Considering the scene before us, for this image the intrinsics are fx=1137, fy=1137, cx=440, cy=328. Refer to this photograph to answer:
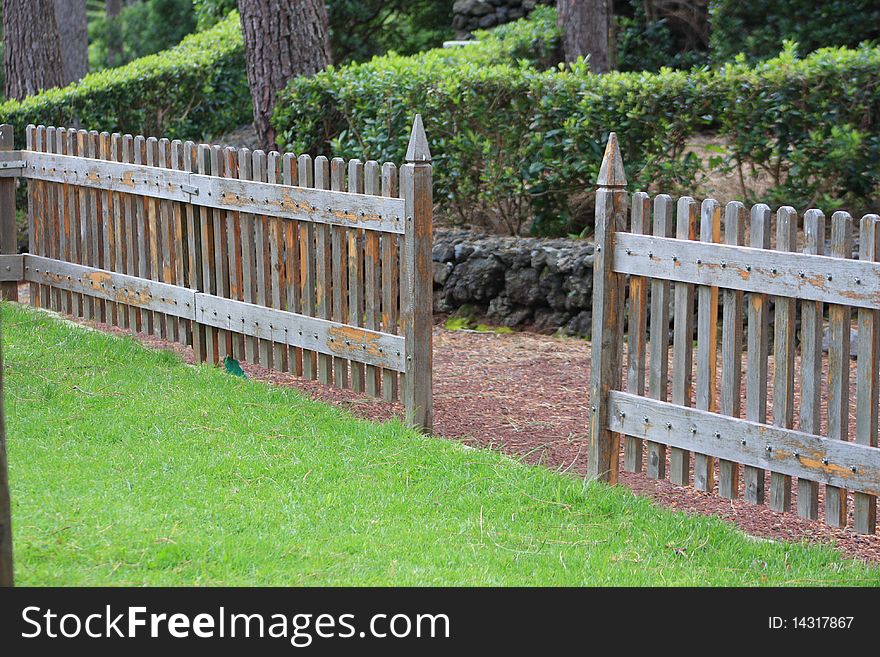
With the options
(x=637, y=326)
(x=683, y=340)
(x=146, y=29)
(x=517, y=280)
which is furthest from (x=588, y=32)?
(x=146, y=29)

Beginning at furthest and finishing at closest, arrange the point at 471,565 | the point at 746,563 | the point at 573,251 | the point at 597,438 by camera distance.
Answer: the point at 573,251
the point at 597,438
the point at 746,563
the point at 471,565

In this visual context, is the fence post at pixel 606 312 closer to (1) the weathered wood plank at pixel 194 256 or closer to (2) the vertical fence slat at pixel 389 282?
(2) the vertical fence slat at pixel 389 282

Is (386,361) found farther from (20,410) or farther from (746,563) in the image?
(746,563)

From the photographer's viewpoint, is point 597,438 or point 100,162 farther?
point 100,162

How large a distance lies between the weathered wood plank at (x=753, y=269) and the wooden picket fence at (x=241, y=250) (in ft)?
4.34

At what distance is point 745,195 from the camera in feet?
28.7

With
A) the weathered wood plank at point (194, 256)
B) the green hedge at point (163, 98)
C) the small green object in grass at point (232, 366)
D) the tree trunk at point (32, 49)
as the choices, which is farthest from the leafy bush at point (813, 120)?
the tree trunk at point (32, 49)

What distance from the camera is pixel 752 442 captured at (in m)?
4.68

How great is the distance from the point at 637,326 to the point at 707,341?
0.33 m

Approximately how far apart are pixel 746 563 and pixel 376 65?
6.76 metres

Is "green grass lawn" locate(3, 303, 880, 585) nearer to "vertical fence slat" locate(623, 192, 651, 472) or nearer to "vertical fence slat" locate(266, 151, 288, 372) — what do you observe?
"vertical fence slat" locate(623, 192, 651, 472)

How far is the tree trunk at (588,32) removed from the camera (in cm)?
1235

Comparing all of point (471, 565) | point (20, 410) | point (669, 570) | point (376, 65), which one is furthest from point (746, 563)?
point (376, 65)

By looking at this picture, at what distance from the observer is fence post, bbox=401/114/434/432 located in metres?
5.85
